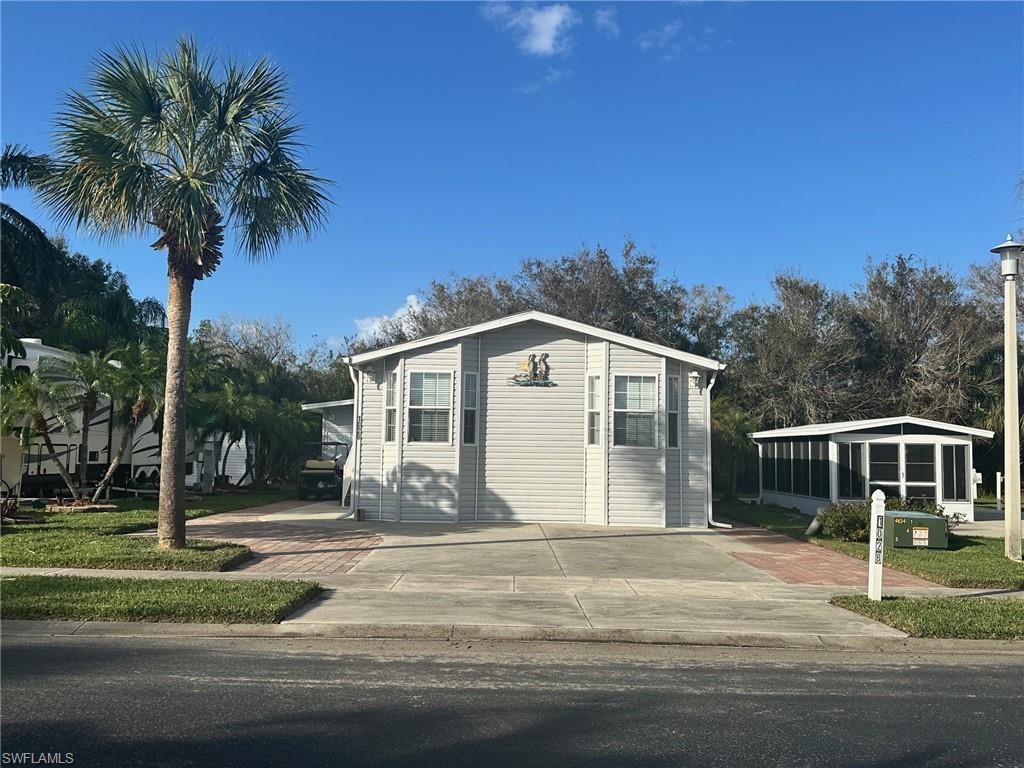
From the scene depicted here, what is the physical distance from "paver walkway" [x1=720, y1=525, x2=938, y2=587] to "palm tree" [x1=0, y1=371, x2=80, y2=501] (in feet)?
49.6

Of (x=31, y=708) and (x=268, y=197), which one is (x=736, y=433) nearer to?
(x=268, y=197)

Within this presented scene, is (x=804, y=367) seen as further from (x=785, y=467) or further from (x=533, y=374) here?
(x=533, y=374)

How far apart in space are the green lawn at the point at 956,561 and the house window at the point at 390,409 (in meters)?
9.48

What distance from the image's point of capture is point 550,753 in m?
4.79

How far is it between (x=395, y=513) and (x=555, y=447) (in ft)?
13.5

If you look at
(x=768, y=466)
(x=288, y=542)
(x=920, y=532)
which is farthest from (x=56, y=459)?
(x=768, y=466)

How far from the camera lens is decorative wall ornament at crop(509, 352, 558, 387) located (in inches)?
728

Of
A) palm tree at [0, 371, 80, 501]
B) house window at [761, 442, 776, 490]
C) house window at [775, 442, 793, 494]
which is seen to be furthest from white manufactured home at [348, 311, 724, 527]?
house window at [761, 442, 776, 490]

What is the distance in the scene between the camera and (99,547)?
38.8 feet

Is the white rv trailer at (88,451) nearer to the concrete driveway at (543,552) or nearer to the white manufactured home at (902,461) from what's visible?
the concrete driveway at (543,552)

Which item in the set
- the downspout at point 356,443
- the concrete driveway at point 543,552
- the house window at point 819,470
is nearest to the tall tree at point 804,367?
the house window at point 819,470

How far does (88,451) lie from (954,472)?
24384 millimetres

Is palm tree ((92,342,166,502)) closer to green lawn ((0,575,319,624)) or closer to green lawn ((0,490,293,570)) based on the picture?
green lawn ((0,490,293,570))

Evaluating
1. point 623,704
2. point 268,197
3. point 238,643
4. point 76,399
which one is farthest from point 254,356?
point 623,704
